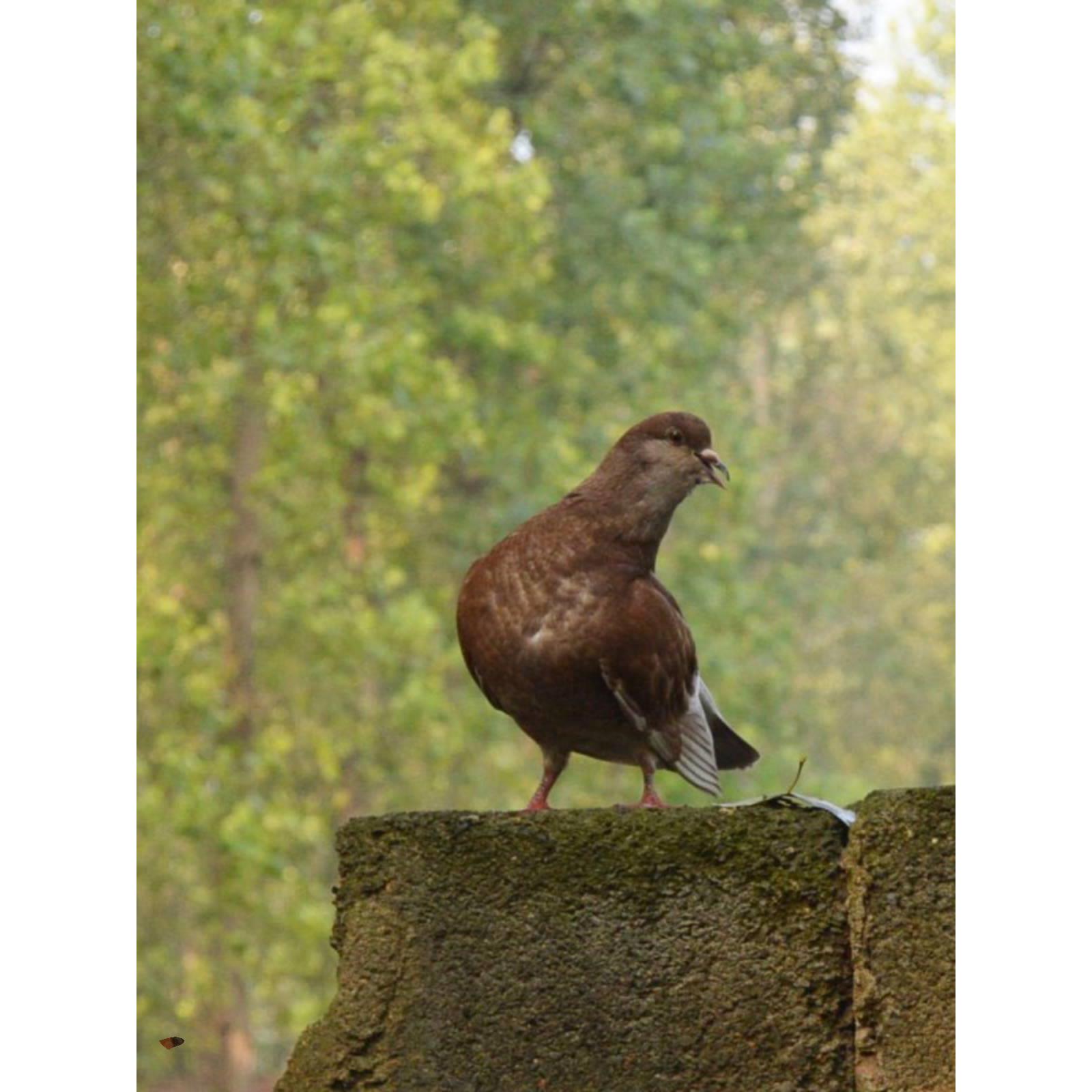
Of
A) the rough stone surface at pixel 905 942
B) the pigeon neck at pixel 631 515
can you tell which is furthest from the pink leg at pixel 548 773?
the rough stone surface at pixel 905 942

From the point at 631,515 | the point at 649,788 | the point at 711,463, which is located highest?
the point at 711,463

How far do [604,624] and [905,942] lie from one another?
876 millimetres

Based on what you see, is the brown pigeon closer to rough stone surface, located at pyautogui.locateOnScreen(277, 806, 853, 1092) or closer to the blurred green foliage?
rough stone surface, located at pyautogui.locateOnScreen(277, 806, 853, 1092)

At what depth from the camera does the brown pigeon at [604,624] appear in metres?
3.87

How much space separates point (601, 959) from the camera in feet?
11.2

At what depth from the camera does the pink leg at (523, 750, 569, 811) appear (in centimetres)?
399

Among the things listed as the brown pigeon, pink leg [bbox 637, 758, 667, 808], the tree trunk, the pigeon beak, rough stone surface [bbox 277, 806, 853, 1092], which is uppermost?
the tree trunk

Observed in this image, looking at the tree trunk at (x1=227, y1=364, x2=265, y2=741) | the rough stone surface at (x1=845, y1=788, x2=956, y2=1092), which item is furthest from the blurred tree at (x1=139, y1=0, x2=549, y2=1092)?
the rough stone surface at (x1=845, y1=788, x2=956, y2=1092)

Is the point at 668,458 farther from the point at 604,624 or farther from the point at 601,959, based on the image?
the point at 601,959

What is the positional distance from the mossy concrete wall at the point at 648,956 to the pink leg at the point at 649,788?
37 cm

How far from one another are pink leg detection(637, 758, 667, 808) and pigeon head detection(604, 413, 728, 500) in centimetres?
49

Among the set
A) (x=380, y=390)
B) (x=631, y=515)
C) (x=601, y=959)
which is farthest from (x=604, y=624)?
(x=380, y=390)

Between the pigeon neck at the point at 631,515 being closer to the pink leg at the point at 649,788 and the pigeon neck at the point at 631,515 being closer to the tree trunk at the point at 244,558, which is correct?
the pink leg at the point at 649,788

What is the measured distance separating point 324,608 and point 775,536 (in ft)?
31.0
